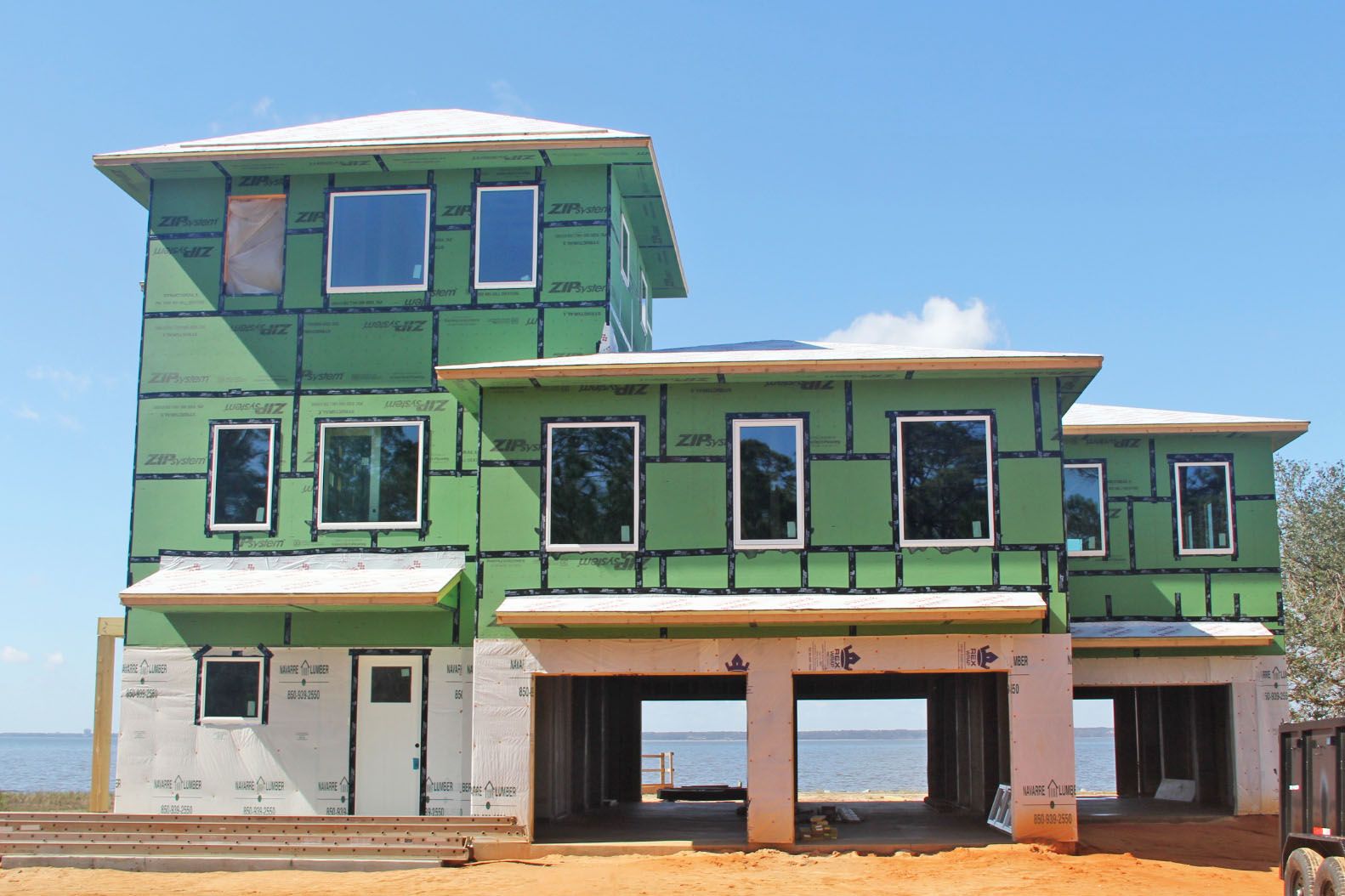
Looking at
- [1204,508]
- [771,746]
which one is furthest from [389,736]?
[1204,508]

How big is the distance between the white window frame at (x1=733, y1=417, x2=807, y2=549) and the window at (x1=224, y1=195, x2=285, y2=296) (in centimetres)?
740

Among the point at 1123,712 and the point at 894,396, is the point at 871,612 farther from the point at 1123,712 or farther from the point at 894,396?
the point at 1123,712

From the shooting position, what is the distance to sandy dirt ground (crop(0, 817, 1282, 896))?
14.1 meters

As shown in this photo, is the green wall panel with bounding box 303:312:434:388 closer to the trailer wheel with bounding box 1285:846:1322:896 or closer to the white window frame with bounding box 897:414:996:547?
the white window frame with bounding box 897:414:996:547

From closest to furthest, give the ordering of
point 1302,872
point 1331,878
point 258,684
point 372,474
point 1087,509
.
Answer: point 1331,878
point 1302,872
point 258,684
point 372,474
point 1087,509

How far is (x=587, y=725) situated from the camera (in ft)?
77.0

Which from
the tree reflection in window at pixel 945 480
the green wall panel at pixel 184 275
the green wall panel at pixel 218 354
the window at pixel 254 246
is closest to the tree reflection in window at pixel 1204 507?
the tree reflection in window at pixel 945 480

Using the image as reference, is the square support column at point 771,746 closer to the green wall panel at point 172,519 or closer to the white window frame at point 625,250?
the white window frame at point 625,250

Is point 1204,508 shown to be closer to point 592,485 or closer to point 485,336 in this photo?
point 592,485

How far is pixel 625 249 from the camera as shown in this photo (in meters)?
21.9

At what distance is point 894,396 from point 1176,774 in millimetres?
11182

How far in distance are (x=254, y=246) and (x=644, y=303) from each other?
25.1 feet

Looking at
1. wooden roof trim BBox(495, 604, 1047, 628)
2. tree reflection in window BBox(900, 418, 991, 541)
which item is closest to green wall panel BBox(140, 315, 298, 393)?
wooden roof trim BBox(495, 604, 1047, 628)

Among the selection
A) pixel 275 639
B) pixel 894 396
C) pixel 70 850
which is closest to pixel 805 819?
pixel 894 396
